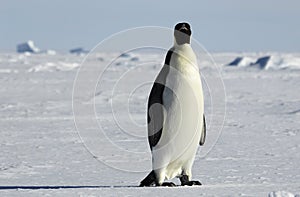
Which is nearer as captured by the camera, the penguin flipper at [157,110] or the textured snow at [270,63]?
the penguin flipper at [157,110]

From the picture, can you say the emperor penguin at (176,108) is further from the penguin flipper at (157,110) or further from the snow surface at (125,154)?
the snow surface at (125,154)

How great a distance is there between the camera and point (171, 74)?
4.41 metres

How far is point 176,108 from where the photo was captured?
4430 millimetres

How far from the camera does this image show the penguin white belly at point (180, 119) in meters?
4.39

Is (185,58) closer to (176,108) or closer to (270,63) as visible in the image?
(176,108)

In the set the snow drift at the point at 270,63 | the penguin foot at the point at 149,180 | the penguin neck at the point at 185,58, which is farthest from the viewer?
the snow drift at the point at 270,63

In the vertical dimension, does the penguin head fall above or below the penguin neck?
above

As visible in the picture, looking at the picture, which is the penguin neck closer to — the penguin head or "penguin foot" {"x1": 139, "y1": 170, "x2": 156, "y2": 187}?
the penguin head

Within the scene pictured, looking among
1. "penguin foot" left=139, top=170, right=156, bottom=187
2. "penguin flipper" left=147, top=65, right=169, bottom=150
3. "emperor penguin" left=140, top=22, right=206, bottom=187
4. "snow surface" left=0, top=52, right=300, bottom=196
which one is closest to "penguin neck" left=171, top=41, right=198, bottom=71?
"emperor penguin" left=140, top=22, right=206, bottom=187

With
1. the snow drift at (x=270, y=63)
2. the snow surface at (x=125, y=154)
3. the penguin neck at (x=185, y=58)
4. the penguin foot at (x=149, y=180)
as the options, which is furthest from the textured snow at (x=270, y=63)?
the penguin neck at (x=185, y=58)

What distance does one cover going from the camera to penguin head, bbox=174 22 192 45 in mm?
4434

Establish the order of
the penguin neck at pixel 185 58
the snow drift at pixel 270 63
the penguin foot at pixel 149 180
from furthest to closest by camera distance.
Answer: the snow drift at pixel 270 63, the penguin foot at pixel 149 180, the penguin neck at pixel 185 58

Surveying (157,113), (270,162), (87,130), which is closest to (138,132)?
(87,130)

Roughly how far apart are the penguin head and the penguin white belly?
0.61 ft
